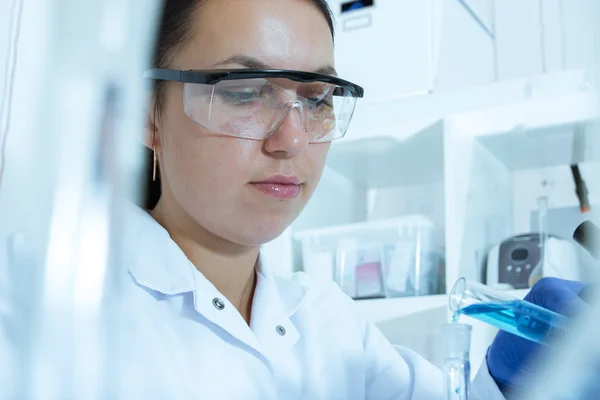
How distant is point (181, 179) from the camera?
685mm

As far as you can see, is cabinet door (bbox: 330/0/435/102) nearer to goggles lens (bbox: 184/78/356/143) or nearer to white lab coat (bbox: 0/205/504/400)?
white lab coat (bbox: 0/205/504/400)

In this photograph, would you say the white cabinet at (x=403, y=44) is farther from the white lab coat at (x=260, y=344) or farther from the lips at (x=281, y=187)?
the lips at (x=281, y=187)

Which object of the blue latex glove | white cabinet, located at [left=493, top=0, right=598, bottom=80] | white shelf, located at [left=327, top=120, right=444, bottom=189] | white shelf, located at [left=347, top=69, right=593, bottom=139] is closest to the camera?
the blue latex glove

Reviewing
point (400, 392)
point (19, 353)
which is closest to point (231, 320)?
point (400, 392)

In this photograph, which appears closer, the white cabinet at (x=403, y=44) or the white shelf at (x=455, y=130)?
the white shelf at (x=455, y=130)

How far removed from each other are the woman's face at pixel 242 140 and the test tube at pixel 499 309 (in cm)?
22

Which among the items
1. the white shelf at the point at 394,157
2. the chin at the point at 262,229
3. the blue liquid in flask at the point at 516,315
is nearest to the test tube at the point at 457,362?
the blue liquid in flask at the point at 516,315

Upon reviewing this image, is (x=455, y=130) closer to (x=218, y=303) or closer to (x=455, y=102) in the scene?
(x=455, y=102)

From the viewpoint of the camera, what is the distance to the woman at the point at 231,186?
0.66 meters

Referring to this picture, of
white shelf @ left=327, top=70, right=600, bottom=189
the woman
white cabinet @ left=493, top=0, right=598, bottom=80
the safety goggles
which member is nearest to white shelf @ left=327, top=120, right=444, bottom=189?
white shelf @ left=327, top=70, right=600, bottom=189

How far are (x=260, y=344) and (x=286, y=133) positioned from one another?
0.26 metres

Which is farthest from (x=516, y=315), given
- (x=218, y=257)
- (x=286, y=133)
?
(x=218, y=257)

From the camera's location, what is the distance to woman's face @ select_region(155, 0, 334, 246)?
0.66 metres

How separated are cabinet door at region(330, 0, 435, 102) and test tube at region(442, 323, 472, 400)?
87 centimetres
